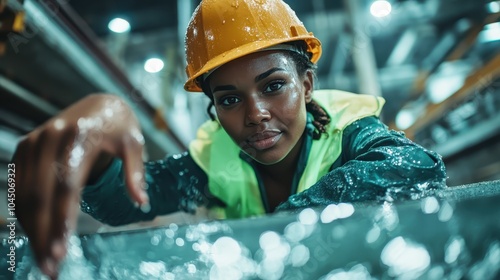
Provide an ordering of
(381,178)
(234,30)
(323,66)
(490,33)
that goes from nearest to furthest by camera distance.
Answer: (381,178), (234,30), (490,33), (323,66)

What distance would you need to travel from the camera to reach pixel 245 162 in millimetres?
1460

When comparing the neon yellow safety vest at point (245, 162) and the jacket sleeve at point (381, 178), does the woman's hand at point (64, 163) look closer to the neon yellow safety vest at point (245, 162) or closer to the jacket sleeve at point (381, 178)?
the jacket sleeve at point (381, 178)

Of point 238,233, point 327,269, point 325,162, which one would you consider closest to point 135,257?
point 238,233

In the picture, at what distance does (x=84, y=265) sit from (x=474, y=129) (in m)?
3.51

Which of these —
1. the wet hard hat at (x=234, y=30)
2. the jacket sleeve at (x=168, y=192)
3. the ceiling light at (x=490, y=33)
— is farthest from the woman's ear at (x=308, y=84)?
the ceiling light at (x=490, y=33)

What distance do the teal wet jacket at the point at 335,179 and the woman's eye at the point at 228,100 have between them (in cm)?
29

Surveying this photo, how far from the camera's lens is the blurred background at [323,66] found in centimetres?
210

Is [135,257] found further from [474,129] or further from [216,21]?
[474,129]

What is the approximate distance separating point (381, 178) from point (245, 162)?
0.57 metres

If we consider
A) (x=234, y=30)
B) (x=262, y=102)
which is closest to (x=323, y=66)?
(x=234, y=30)

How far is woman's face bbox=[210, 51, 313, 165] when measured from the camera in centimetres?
119

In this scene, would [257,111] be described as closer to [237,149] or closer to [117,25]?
[237,149]

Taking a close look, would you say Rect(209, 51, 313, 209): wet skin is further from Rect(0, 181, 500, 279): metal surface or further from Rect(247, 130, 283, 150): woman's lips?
Rect(0, 181, 500, 279): metal surface

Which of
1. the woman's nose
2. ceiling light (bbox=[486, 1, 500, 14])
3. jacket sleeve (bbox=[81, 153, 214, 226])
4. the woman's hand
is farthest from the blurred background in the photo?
the woman's hand
